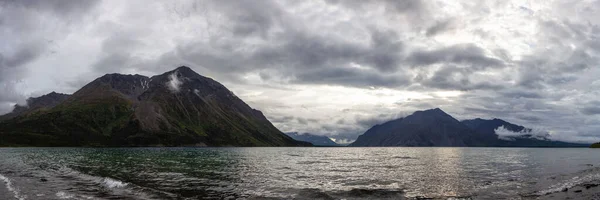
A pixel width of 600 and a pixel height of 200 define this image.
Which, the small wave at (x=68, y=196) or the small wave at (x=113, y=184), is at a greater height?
the small wave at (x=113, y=184)

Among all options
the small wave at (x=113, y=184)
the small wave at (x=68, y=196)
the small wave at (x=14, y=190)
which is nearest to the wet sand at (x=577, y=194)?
the small wave at (x=68, y=196)

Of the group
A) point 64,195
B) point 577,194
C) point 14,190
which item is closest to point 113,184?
point 64,195

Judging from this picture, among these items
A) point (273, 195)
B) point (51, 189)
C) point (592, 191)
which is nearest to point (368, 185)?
point (273, 195)

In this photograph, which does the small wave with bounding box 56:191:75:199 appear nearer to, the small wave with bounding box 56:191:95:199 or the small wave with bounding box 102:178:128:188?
the small wave with bounding box 56:191:95:199

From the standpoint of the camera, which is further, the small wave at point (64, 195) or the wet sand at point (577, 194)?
the wet sand at point (577, 194)

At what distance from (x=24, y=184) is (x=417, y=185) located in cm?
5416

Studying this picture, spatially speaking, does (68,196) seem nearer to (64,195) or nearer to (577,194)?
(64,195)

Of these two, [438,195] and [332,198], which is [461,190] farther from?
[332,198]

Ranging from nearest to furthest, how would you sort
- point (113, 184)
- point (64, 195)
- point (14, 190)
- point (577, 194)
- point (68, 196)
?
point (68, 196)
point (64, 195)
point (14, 190)
point (577, 194)
point (113, 184)

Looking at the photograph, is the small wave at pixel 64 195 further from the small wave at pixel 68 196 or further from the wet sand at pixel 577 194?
the wet sand at pixel 577 194

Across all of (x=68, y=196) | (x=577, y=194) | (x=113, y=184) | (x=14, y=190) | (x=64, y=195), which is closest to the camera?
(x=68, y=196)

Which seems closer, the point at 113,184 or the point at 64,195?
the point at 64,195

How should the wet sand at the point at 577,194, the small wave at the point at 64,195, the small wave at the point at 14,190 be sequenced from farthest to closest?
the wet sand at the point at 577,194, the small wave at the point at 64,195, the small wave at the point at 14,190

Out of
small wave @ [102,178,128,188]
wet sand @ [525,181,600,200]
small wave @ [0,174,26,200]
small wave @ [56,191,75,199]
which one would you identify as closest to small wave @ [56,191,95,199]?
small wave @ [56,191,75,199]
